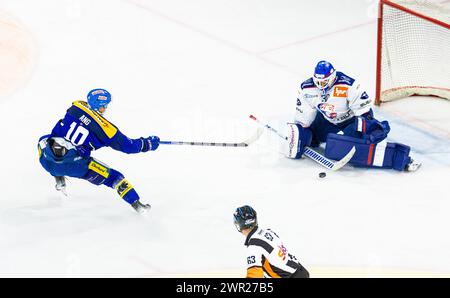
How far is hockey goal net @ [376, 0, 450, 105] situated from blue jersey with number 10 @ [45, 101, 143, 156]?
266 cm

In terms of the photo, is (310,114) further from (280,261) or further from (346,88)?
(280,261)

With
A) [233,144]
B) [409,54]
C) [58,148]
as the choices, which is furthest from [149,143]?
[409,54]

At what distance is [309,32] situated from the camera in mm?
9242

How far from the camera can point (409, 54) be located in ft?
25.8

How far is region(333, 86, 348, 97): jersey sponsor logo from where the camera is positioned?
6742 millimetres

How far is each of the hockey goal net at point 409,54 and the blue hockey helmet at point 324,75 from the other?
1190mm

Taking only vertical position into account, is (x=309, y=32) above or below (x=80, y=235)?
above

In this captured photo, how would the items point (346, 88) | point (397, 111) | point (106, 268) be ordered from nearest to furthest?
point (106, 268) → point (346, 88) → point (397, 111)

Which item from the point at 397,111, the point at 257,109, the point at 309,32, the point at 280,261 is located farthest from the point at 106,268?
A: the point at 309,32

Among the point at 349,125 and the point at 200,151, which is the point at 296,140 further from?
the point at 200,151

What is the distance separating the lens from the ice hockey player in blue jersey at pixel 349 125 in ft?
22.0

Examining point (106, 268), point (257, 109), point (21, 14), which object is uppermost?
point (21, 14)
